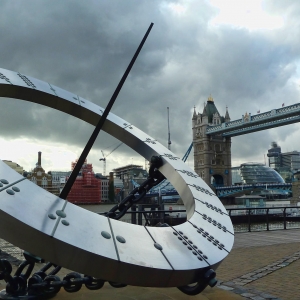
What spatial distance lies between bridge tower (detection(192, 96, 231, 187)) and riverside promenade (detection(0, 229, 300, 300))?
63.1 metres

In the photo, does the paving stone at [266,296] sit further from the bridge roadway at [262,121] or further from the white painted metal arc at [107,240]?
the bridge roadway at [262,121]

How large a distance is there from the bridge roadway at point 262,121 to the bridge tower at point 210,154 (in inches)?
136

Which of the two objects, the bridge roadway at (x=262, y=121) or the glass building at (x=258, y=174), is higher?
the bridge roadway at (x=262, y=121)

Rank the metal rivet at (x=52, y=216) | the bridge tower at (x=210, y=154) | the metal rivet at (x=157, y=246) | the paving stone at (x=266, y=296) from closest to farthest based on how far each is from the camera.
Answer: the metal rivet at (x=52, y=216) < the metal rivet at (x=157, y=246) < the paving stone at (x=266, y=296) < the bridge tower at (x=210, y=154)

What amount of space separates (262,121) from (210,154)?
17.7 m

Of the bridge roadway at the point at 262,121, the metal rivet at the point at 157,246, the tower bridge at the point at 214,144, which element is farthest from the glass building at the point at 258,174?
the metal rivet at the point at 157,246

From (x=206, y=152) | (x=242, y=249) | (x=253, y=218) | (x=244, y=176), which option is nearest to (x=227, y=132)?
(x=206, y=152)

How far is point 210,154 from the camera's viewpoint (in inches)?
2827

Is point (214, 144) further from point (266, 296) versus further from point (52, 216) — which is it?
point (52, 216)

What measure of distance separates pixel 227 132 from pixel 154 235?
7005 centimetres

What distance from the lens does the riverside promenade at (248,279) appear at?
3469 mm

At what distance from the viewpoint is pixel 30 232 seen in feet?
6.11

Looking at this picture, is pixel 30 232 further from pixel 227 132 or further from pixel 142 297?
pixel 227 132

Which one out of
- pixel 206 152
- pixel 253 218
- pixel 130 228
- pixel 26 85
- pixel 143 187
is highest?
pixel 206 152
